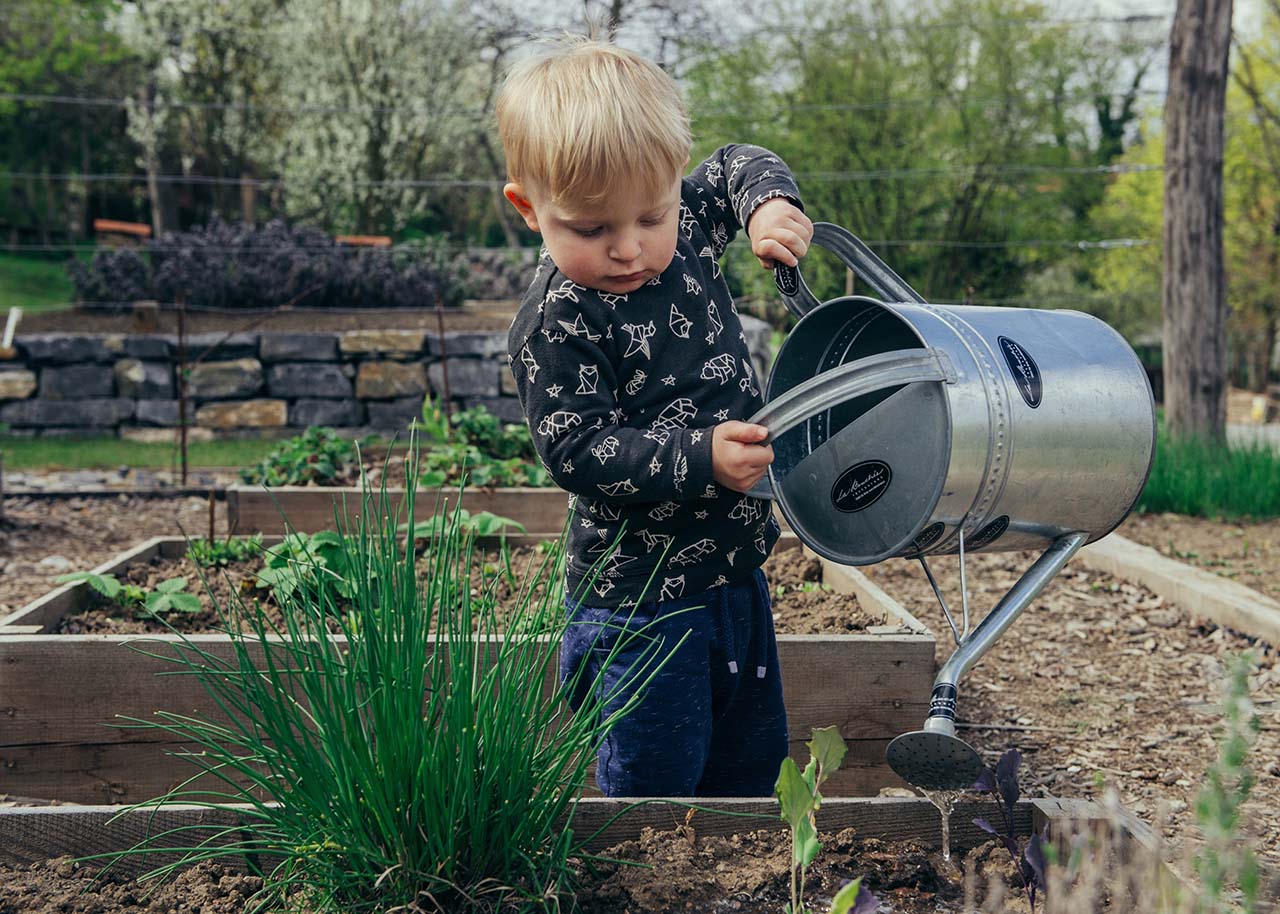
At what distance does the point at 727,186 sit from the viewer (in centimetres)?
203

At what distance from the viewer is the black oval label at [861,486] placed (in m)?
1.54

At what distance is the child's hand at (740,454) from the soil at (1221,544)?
10.9ft

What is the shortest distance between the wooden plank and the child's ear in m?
2.52

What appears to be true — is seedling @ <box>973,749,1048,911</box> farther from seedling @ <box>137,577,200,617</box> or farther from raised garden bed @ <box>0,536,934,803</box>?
seedling @ <box>137,577,200,617</box>

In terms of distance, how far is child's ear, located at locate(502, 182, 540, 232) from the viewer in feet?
5.41

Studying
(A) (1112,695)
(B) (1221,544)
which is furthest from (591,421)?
(B) (1221,544)

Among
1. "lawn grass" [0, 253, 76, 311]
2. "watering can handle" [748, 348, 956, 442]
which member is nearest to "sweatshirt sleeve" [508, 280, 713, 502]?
"watering can handle" [748, 348, 956, 442]

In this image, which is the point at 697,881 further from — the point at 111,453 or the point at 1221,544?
the point at 111,453

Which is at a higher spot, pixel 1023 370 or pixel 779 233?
pixel 779 233

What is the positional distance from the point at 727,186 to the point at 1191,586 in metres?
2.72

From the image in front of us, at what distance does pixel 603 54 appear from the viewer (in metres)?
1.62

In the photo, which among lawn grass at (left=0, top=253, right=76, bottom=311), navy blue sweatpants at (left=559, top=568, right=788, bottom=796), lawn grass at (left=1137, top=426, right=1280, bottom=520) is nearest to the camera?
navy blue sweatpants at (left=559, top=568, right=788, bottom=796)

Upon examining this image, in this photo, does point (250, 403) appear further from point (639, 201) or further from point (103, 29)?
point (103, 29)

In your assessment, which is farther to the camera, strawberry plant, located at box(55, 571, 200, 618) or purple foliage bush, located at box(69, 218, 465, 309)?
purple foliage bush, located at box(69, 218, 465, 309)
